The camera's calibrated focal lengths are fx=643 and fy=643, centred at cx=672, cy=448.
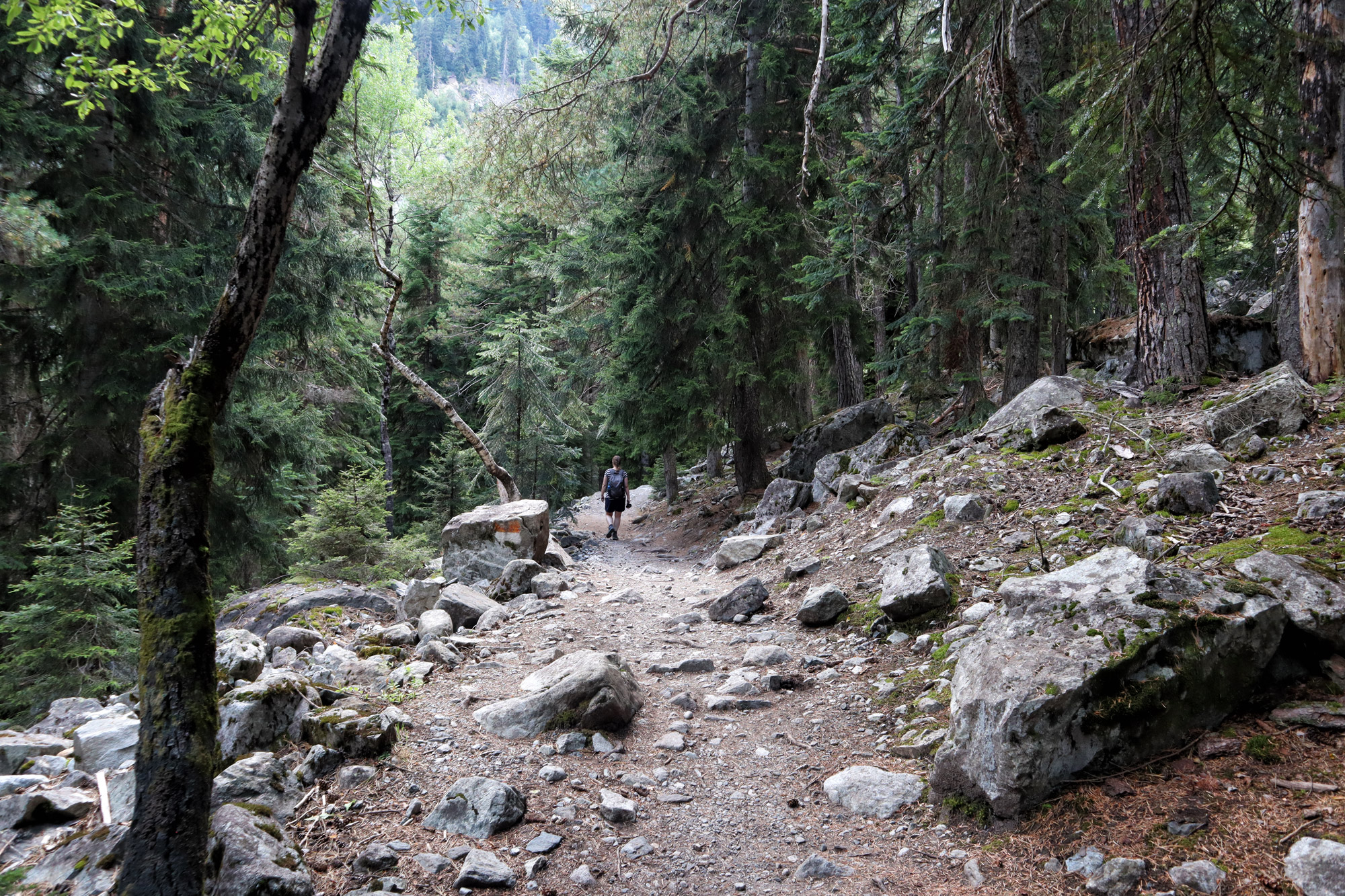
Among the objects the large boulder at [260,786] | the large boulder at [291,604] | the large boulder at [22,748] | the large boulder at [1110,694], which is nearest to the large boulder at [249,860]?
the large boulder at [260,786]

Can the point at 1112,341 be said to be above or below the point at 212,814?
above

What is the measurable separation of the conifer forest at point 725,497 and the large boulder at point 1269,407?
36 mm

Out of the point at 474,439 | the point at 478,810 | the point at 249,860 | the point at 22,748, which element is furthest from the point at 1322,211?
the point at 474,439

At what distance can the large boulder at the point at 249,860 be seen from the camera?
250 cm

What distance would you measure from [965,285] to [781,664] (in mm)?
6813

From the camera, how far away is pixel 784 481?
37.0 feet

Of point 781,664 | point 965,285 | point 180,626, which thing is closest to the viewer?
point 180,626

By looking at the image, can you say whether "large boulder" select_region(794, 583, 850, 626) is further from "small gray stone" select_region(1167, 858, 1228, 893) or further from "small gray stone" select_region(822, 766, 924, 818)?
"small gray stone" select_region(1167, 858, 1228, 893)

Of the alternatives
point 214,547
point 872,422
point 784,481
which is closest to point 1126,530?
point 784,481

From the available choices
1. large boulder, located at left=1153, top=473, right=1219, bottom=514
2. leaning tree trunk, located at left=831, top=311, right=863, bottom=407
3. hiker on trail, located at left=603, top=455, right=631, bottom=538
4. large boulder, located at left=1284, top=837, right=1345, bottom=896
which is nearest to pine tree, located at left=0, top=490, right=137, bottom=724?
large boulder, located at left=1284, top=837, right=1345, bottom=896

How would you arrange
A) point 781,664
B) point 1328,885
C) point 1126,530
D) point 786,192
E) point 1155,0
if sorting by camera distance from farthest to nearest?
1. point 786,192
2. point 1155,0
3. point 781,664
4. point 1126,530
5. point 1328,885

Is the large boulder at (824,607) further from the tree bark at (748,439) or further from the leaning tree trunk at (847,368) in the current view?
the leaning tree trunk at (847,368)

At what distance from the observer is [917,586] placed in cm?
504

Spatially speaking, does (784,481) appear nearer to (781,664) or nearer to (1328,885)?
(781,664)
